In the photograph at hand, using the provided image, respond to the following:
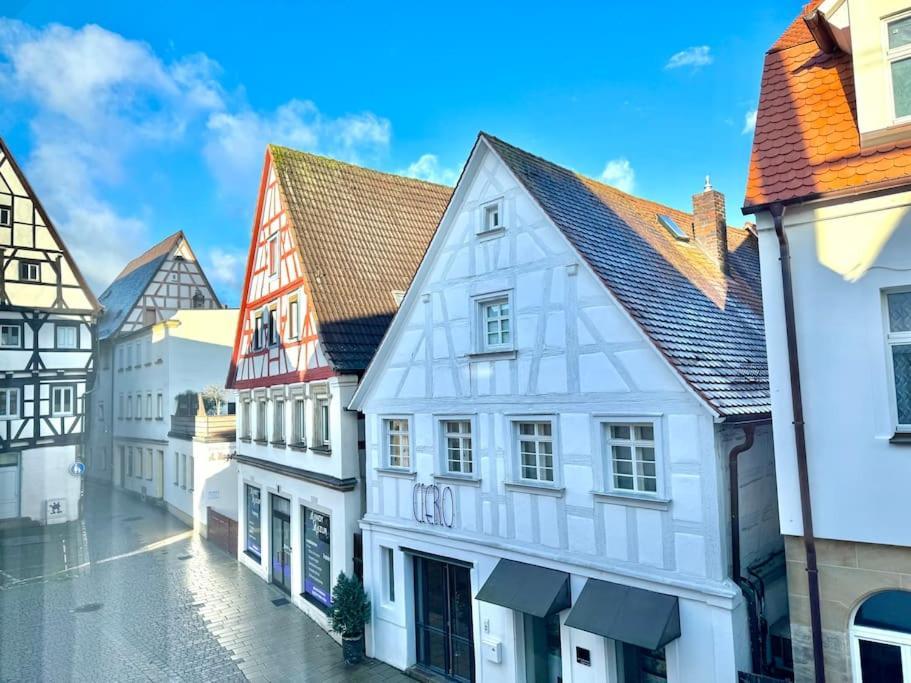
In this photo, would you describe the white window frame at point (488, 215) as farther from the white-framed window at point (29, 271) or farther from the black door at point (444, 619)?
the white-framed window at point (29, 271)

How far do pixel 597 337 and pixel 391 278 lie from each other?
7.10 meters

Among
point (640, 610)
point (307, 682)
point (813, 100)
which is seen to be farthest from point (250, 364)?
point (813, 100)

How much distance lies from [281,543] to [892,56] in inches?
538

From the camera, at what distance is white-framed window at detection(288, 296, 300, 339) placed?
13211 mm

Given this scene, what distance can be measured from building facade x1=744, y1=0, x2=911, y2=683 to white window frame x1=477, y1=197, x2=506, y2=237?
11.2ft

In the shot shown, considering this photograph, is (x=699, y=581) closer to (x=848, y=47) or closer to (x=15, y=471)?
(x=848, y=47)

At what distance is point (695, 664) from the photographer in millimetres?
6426

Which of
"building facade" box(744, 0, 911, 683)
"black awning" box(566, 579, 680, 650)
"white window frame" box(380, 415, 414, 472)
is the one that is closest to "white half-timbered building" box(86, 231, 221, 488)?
"white window frame" box(380, 415, 414, 472)

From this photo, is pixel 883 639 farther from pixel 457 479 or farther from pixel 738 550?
pixel 457 479

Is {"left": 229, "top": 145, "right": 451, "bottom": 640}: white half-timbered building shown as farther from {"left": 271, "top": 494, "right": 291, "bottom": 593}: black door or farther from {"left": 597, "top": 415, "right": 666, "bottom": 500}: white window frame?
{"left": 597, "top": 415, "right": 666, "bottom": 500}: white window frame

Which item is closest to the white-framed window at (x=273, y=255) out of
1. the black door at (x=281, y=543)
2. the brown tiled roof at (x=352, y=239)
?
the brown tiled roof at (x=352, y=239)

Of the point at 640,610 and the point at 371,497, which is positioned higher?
the point at 371,497

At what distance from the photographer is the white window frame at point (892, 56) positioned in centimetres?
538

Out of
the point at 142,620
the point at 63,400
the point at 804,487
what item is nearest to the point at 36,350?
the point at 63,400
